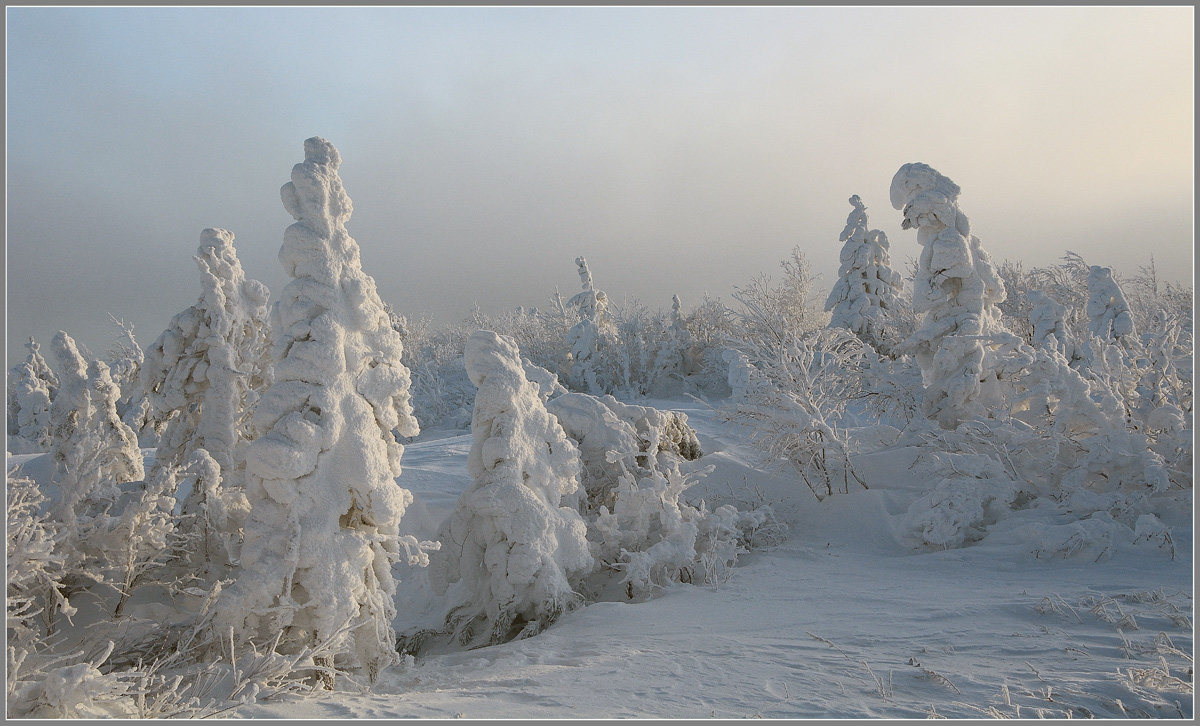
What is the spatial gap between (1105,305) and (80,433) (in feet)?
70.8

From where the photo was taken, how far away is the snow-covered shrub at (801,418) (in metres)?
10.6

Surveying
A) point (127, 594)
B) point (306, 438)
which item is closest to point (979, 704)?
point (306, 438)

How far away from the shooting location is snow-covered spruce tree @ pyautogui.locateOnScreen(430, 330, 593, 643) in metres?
6.96

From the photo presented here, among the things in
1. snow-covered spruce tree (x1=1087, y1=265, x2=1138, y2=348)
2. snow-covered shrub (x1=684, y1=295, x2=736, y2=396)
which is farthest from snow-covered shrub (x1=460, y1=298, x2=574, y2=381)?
snow-covered spruce tree (x1=1087, y1=265, x2=1138, y2=348)

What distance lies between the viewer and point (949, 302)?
12.9m

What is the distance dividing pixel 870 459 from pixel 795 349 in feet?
7.80

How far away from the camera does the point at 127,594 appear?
661 centimetres

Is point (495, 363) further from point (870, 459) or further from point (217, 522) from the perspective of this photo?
point (870, 459)

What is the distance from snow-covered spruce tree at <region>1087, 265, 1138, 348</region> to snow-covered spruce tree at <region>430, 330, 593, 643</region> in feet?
53.5

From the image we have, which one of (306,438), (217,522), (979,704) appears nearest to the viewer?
(979,704)

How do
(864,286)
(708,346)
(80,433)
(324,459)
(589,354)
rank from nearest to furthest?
(324,459) < (80,433) < (864,286) < (589,354) < (708,346)

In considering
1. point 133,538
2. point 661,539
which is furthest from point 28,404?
point 661,539

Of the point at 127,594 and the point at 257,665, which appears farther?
the point at 127,594

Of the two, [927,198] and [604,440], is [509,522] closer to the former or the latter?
[604,440]
